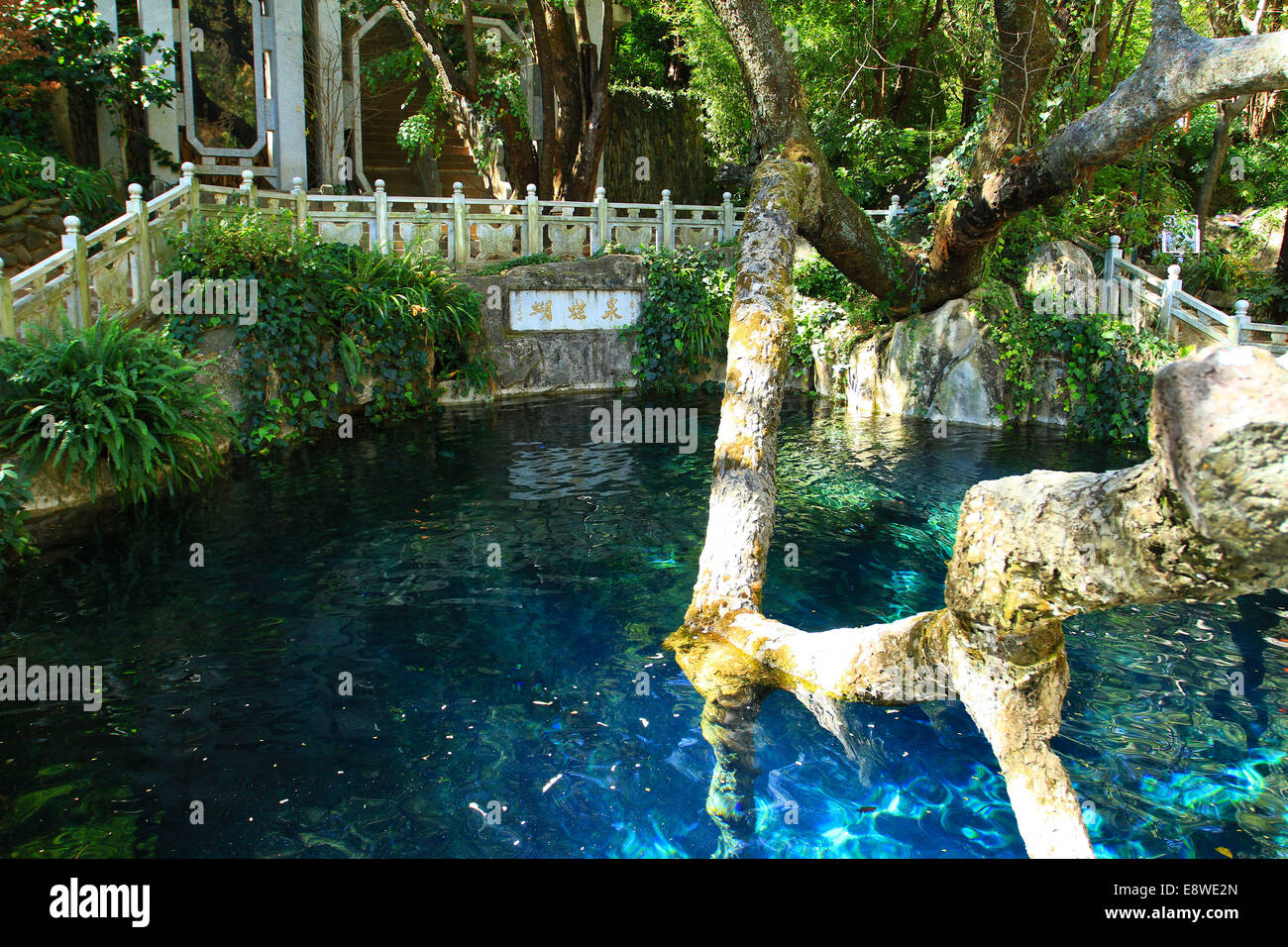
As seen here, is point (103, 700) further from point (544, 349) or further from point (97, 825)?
point (544, 349)

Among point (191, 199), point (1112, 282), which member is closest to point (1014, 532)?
point (191, 199)

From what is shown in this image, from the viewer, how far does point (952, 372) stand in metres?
13.1

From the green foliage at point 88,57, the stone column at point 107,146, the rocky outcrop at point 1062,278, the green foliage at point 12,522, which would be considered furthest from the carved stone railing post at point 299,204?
the rocky outcrop at point 1062,278

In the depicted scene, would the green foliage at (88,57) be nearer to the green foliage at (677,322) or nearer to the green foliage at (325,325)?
the green foliage at (325,325)

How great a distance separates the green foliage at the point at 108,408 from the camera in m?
7.80

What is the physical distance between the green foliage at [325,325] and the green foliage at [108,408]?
1.53 metres

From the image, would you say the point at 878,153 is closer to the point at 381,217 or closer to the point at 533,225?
the point at 533,225

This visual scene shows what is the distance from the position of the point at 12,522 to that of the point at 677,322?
10454 millimetres

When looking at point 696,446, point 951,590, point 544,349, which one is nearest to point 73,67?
point 544,349

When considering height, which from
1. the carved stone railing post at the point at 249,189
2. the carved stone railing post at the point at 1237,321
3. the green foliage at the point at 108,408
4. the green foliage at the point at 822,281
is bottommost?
the green foliage at the point at 108,408

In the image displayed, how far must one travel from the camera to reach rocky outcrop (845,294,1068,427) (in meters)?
12.9

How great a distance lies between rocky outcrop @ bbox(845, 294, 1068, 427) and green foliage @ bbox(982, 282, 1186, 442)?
13 cm

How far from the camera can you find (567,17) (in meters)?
17.3
